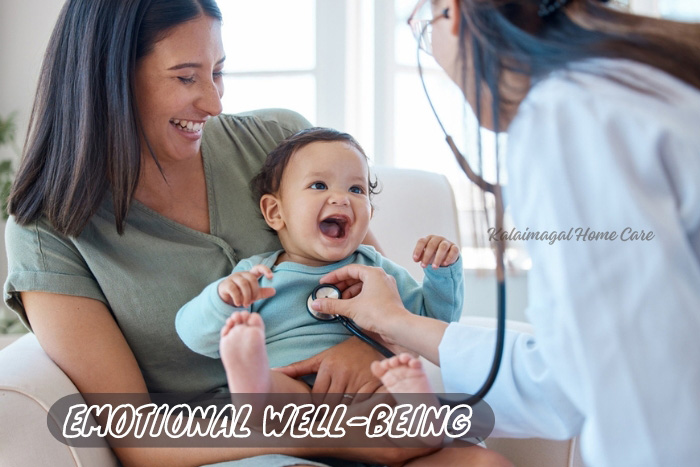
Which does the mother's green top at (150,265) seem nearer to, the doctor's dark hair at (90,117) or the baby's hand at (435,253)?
the doctor's dark hair at (90,117)

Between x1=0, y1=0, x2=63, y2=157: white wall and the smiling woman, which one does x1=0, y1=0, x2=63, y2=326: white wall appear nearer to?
x1=0, y1=0, x2=63, y2=157: white wall

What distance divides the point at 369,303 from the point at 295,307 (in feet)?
0.55

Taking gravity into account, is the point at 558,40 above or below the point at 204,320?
above

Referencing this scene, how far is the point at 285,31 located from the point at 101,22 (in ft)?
6.45

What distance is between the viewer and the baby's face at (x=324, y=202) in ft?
4.47

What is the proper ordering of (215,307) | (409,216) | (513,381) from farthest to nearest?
(409,216)
(215,307)
(513,381)

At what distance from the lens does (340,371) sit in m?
1.23

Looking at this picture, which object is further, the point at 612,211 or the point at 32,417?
the point at 32,417

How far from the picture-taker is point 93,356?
1.25 meters

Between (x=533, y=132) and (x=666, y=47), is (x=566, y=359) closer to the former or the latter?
(x=533, y=132)

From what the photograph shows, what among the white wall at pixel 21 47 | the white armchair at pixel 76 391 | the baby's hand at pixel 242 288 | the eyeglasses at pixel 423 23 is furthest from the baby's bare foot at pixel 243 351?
the white wall at pixel 21 47

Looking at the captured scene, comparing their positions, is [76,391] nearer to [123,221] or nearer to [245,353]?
[123,221]

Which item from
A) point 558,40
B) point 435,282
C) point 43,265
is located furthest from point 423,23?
point 43,265

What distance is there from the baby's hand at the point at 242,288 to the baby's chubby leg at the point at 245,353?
0.39 feet
